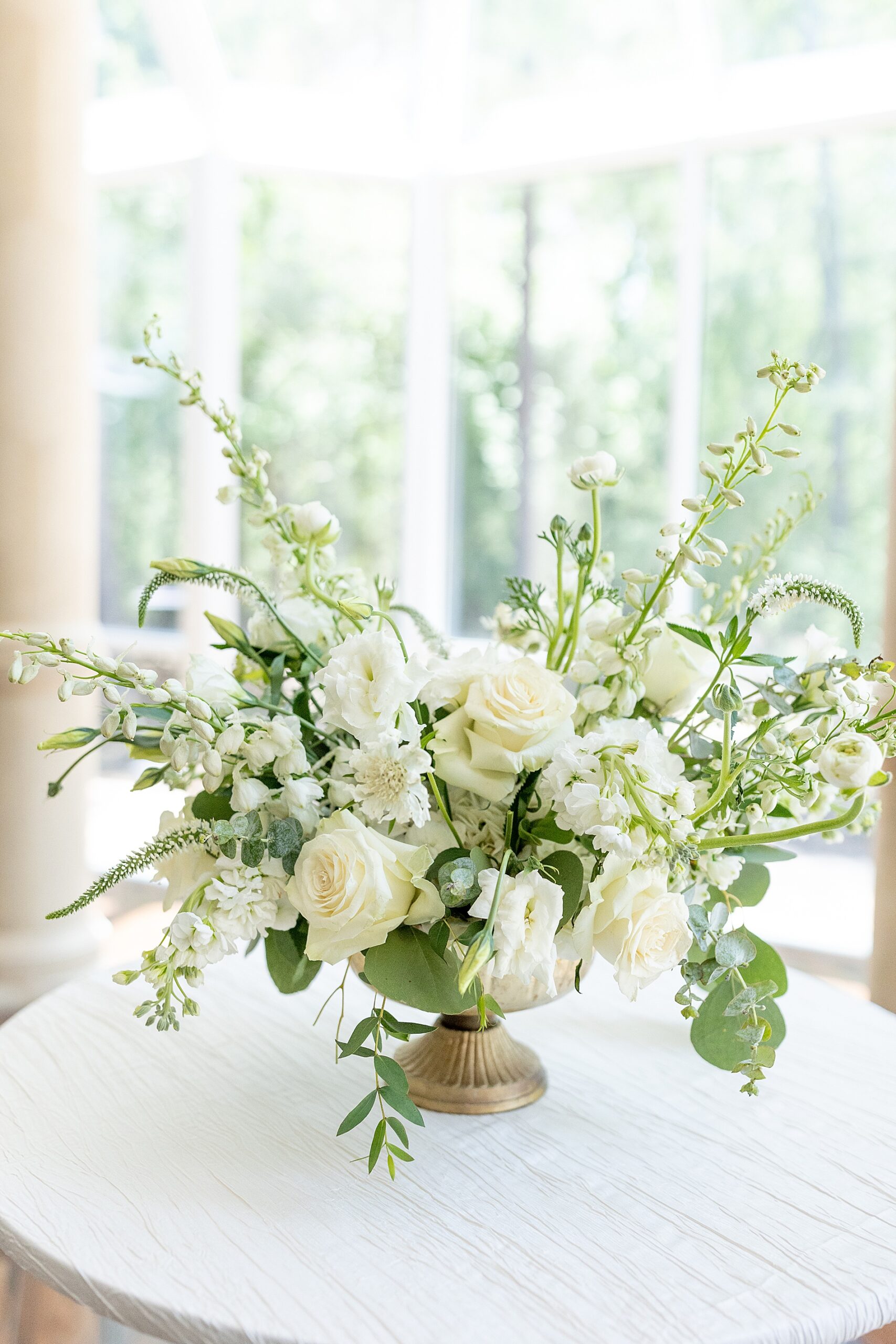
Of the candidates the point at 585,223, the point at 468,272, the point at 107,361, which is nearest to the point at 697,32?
the point at 585,223

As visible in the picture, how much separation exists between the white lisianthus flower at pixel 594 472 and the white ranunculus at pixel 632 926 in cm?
28

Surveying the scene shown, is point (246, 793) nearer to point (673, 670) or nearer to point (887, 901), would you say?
point (673, 670)

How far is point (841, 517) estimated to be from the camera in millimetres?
3271

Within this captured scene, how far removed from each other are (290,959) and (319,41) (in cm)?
359

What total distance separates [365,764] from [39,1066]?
0.52 m

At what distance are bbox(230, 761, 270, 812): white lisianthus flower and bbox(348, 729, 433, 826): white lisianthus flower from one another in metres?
0.07

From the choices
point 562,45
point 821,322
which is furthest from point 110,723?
point 562,45

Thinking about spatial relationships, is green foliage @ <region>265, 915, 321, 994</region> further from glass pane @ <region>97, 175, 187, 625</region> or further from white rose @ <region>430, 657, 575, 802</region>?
glass pane @ <region>97, 175, 187, 625</region>

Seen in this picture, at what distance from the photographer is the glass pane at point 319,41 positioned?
3633 millimetres

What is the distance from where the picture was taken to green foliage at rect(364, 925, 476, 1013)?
33.8 inches

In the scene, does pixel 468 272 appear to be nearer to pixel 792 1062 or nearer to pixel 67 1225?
pixel 792 1062

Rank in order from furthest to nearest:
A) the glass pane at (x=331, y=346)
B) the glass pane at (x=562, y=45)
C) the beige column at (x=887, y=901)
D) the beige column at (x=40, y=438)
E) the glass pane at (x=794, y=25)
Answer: the glass pane at (x=331, y=346)
the glass pane at (x=562, y=45)
the glass pane at (x=794, y=25)
the beige column at (x=40, y=438)
the beige column at (x=887, y=901)

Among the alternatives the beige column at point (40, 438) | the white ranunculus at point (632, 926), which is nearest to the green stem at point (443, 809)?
the white ranunculus at point (632, 926)

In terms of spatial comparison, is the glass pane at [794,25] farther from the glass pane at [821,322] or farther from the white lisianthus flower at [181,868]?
the white lisianthus flower at [181,868]
